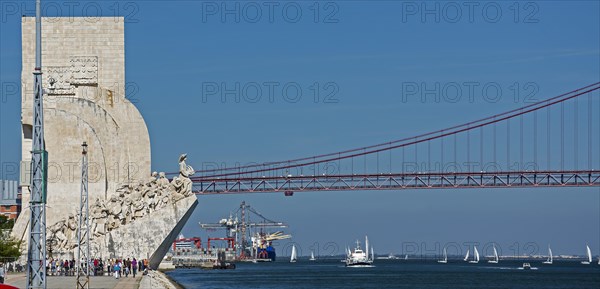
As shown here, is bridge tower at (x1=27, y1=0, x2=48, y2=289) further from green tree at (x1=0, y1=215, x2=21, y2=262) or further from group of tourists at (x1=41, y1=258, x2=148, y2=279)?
green tree at (x1=0, y1=215, x2=21, y2=262)

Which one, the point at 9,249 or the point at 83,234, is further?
the point at 83,234

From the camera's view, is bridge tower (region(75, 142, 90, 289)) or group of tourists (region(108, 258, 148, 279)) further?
group of tourists (region(108, 258, 148, 279))

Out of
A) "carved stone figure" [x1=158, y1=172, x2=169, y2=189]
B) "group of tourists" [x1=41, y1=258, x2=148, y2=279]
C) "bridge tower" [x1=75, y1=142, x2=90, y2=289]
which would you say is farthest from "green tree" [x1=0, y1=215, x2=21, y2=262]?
"carved stone figure" [x1=158, y1=172, x2=169, y2=189]

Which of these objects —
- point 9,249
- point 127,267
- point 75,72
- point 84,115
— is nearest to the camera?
point 127,267

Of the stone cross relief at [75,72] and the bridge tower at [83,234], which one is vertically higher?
the stone cross relief at [75,72]

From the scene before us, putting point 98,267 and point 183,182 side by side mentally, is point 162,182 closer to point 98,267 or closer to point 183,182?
point 183,182

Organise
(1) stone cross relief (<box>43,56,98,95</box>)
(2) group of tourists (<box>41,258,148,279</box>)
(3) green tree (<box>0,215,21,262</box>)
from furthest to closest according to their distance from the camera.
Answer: (1) stone cross relief (<box>43,56,98,95</box>) < (3) green tree (<box>0,215,21,262</box>) < (2) group of tourists (<box>41,258,148,279</box>)

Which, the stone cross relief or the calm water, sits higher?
the stone cross relief

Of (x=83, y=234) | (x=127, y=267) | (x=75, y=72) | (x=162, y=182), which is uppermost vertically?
(x=75, y=72)

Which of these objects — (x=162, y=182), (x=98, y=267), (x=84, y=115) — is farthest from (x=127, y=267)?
(x=84, y=115)

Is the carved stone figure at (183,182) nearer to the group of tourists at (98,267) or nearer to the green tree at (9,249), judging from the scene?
the group of tourists at (98,267)

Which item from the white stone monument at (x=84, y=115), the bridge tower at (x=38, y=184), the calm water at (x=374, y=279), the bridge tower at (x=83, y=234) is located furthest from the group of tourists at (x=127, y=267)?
the bridge tower at (x=38, y=184)

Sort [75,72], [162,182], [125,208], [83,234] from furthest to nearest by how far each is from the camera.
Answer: [75,72]
[162,182]
[125,208]
[83,234]

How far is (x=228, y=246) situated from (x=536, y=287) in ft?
252
